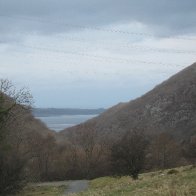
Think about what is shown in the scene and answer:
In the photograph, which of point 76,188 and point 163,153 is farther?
point 163,153

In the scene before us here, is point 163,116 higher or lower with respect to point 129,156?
higher

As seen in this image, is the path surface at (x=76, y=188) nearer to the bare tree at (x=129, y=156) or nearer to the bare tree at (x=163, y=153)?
the bare tree at (x=129, y=156)

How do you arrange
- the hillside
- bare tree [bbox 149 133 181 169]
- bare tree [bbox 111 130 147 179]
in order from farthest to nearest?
the hillside, bare tree [bbox 149 133 181 169], bare tree [bbox 111 130 147 179]

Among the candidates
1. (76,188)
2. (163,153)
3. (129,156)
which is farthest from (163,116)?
(129,156)

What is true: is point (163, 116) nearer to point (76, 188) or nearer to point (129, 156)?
point (76, 188)

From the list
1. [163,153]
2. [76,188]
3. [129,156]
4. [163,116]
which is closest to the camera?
[129,156]

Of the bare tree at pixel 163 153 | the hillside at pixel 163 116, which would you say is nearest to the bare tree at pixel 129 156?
the bare tree at pixel 163 153

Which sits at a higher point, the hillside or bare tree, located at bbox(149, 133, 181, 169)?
the hillside

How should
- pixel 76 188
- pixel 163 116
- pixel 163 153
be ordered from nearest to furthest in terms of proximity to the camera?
pixel 76 188
pixel 163 153
pixel 163 116

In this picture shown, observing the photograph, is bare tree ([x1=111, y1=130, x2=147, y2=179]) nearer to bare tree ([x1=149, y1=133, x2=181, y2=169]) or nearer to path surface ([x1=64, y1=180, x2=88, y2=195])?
path surface ([x1=64, y1=180, x2=88, y2=195])

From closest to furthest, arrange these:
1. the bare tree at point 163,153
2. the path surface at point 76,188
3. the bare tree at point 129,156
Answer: the bare tree at point 129,156
the path surface at point 76,188
the bare tree at point 163,153

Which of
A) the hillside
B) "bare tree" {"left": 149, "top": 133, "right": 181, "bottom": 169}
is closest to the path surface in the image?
"bare tree" {"left": 149, "top": 133, "right": 181, "bottom": 169}

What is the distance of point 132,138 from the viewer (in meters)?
49.3

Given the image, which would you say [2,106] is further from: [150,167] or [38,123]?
[38,123]
